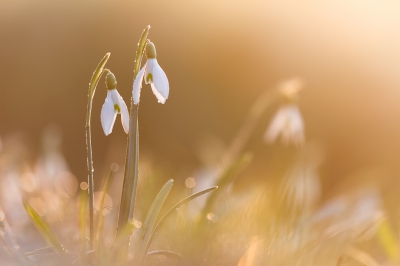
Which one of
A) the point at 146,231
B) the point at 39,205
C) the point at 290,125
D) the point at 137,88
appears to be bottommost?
the point at 39,205

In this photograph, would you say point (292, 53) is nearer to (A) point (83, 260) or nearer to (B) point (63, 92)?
(B) point (63, 92)

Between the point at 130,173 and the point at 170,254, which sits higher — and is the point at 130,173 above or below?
above

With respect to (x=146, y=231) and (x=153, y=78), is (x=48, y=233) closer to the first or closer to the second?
(x=146, y=231)

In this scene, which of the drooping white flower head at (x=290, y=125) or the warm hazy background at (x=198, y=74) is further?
the warm hazy background at (x=198, y=74)

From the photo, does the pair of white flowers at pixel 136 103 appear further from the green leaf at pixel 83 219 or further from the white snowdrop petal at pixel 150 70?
the green leaf at pixel 83 219

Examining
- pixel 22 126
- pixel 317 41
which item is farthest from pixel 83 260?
pixel 317 41

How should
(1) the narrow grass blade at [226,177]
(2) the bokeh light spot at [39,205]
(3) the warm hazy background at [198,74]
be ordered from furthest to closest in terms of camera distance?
(3) the warm hazy background at [198,74], (2) the bokeh light spot at [39,205], (1) the narrow grass blade at [226,177]

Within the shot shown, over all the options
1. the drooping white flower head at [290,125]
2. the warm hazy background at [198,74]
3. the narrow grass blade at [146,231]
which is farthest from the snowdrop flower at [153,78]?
the warm hazy background at [198,74]

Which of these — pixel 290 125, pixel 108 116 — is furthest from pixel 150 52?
pixel 290 125
